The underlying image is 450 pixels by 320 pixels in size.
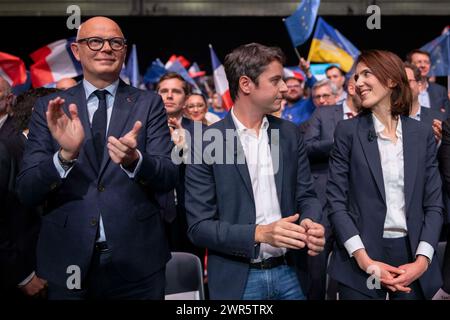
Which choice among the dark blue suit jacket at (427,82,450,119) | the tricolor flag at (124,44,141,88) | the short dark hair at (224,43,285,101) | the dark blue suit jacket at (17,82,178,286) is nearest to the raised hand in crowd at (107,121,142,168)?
the dark blue suit jacket at (17,82,178,286)

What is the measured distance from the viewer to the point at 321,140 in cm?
374

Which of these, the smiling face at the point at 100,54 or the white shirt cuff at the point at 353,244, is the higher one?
the smiling face at the point at 100,54

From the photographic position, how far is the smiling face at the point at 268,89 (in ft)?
7.52

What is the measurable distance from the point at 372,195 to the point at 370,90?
1.58ft

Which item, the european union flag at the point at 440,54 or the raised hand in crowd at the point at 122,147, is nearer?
the raised hand in crowd at the point at 122,147

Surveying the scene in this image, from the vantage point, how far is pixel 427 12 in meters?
10.9

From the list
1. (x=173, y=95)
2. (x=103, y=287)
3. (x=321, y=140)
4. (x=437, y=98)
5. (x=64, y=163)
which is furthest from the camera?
(x=437, y=98)

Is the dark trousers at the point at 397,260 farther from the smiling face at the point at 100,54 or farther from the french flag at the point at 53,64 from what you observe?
the french flag at the point at 53,64

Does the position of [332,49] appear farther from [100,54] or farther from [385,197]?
[100,54]

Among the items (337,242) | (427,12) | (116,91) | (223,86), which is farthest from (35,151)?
(427,12)

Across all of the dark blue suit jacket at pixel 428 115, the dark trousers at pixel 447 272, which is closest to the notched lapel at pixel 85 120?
the dark trousers at pixel 447 272

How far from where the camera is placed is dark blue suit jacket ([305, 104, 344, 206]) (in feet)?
11.7

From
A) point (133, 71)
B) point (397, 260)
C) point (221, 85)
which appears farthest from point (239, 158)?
point (133, 71)

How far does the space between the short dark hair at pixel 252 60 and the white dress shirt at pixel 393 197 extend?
2.03 feet
